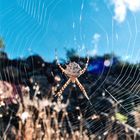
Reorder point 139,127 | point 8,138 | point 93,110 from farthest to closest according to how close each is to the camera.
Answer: point 93,110 → point 8,138 → point 139,127

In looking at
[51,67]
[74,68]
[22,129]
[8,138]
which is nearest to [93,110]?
[51,67]

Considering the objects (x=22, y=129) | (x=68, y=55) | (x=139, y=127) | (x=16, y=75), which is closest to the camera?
(x=139, y=127)

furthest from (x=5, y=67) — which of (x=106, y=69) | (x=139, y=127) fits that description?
(x=139, y=127)

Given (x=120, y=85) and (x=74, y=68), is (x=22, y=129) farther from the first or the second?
(x=120, y=85)

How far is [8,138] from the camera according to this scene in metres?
5.18

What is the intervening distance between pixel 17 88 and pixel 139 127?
3.82m

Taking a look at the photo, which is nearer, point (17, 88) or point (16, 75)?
point (17, 88)

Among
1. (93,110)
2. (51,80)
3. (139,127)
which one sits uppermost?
(51,80)

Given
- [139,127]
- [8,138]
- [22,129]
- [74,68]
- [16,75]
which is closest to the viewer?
[139,127]

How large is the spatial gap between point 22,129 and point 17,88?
3.21 metres

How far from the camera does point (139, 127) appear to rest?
383cm

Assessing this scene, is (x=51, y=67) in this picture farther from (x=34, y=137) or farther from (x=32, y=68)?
(x=34, y=137)

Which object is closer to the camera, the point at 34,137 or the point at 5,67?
the point at 34,137

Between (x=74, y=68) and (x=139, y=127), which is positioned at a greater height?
(x=74, y=68)
